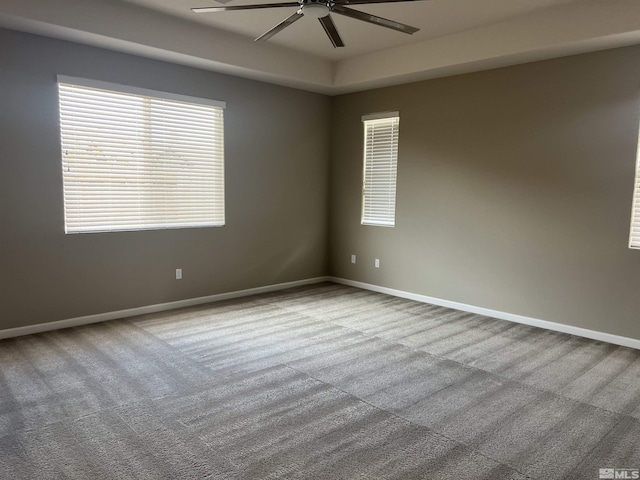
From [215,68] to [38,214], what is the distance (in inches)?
93.4

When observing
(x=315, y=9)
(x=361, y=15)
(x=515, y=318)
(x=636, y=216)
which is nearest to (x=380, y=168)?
(x=515, y=318)

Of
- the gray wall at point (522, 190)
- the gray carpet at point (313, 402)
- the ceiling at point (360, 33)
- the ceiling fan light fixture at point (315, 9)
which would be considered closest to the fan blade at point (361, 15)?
the ceiling fan light fixture at point (315, 9)

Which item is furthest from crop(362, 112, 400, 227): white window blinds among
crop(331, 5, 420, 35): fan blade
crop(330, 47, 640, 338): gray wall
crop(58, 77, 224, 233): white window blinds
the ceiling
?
crop(331, 5, 420, 35): fan blade

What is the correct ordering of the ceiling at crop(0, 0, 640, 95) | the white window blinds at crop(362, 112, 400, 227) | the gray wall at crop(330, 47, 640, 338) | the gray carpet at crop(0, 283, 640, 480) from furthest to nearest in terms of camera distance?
1. the white window blinds at crop(362, 112, 400, 227)
2. the gray wall at crop(330, 47, 640, 338)
3. the ceiling at crop(0, 0, 640, 95)
4. the gray carpet at crop(0, 283, 640, 480)

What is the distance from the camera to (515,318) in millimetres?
4637

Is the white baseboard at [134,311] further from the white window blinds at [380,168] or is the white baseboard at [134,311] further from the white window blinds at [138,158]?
the white window blinds at [380,168]

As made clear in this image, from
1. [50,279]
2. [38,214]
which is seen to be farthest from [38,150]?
[50,279]

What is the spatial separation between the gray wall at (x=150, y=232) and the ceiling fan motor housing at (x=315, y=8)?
2486 mm

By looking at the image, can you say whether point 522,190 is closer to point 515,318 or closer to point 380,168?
point 515,318

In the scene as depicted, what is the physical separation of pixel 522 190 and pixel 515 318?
136 cm

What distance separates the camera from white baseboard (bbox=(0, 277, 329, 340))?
3971mm

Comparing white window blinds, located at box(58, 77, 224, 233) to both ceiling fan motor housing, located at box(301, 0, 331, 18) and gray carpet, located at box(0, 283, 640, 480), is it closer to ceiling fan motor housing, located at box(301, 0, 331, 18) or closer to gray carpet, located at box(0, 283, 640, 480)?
gray carpet, located at box(0, 283, 640, 480)

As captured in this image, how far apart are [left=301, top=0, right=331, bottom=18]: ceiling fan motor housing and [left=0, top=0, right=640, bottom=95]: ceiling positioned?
0.83 m

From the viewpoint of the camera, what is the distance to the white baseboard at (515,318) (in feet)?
13.1
